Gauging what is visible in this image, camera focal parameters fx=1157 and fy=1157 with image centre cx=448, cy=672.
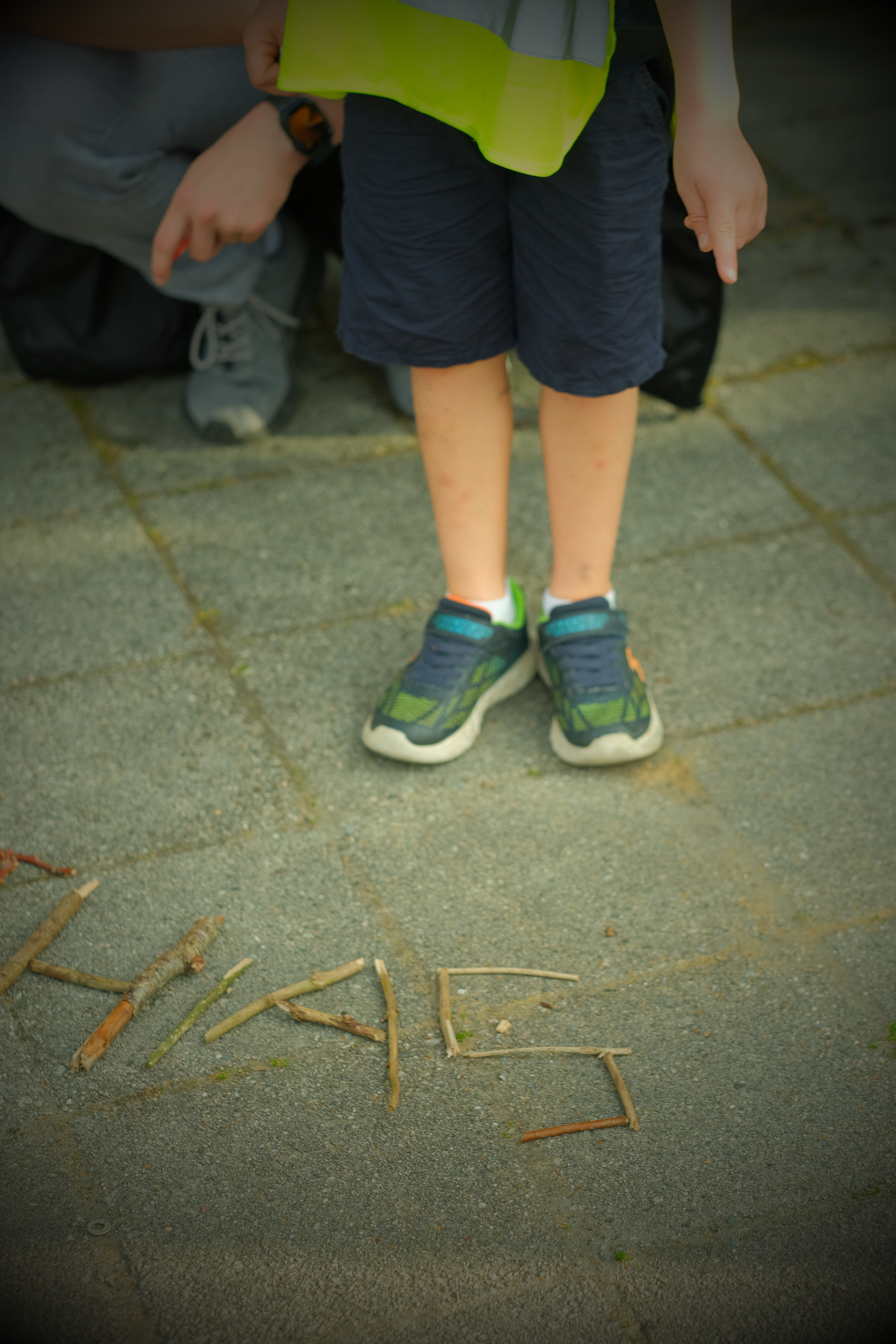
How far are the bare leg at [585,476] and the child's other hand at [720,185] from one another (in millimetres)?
281

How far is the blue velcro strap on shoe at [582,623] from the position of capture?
1.71 metres

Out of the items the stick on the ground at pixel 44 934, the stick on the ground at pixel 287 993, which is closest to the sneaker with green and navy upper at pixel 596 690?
the stick on the ground at pixel 287 993

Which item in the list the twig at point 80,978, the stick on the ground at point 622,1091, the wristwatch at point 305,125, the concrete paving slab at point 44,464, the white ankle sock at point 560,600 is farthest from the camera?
the concrete paving slab at point 44,464

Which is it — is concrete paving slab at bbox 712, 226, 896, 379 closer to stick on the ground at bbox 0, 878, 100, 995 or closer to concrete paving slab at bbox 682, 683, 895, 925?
concrete paving slab at bbox 682, 683, 895, 925

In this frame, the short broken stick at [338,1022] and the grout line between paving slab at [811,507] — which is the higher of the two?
the short broken stick at [338,1022]

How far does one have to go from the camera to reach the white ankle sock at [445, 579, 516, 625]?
5.72ft

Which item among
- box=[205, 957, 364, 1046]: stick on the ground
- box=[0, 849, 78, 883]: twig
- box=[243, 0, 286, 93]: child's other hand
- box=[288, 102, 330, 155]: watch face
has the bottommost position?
box=[205, 957, 364, 1046]: stick on the ground

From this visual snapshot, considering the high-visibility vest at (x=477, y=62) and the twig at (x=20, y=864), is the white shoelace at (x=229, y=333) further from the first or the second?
the twig at (x=20, y=864)

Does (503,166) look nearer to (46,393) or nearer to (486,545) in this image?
(486,545)

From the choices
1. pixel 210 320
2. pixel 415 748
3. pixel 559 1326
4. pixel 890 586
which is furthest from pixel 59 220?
pixel 559 1326

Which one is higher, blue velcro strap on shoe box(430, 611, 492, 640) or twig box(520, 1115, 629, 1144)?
blue velcro strap on shoe box(430, 611, 492, 640)

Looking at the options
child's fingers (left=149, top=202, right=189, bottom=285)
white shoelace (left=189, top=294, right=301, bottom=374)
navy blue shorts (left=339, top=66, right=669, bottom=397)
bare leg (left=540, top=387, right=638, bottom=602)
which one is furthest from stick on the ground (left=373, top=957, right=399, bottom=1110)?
white shoelace (left=189, top=294, right=301, bottom=374)

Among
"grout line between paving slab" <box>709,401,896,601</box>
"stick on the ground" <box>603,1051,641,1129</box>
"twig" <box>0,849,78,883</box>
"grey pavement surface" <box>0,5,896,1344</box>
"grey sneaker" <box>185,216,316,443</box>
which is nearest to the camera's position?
"grey pavement surface" <box>0,5,896,1344</box>

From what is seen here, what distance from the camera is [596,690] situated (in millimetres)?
1669
